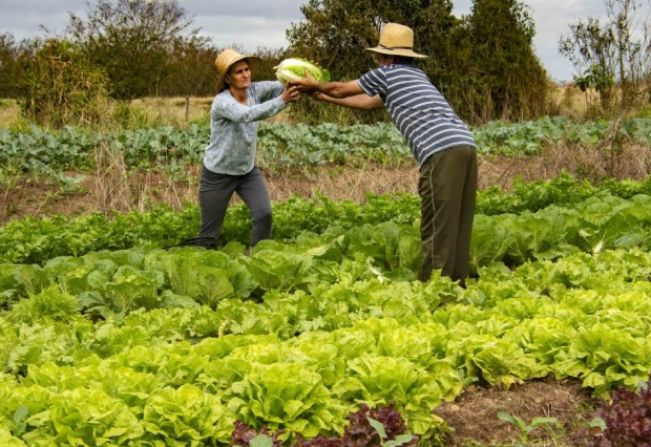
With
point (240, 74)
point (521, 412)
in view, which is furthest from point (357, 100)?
point (521, 412)

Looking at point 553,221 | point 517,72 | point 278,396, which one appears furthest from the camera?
point 517,72

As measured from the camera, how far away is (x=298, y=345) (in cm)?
476

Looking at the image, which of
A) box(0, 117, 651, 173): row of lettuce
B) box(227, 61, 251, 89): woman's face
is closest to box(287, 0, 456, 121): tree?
box(0, 117, 651, 173): row of lettuce

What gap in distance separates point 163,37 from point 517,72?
10145 millimetres

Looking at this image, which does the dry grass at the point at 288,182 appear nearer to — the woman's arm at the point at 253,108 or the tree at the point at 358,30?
the woman's arm at the point at 253,108

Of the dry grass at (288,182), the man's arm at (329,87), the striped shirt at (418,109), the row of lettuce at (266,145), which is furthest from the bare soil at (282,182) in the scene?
the striped shirt at (418,109)

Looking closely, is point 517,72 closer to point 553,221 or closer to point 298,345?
point 553,221

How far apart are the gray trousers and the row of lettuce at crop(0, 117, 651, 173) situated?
4319 millimetres

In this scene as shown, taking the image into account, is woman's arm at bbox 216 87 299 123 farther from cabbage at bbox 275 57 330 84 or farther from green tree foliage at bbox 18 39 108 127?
green tree foliage at bbox 18 39 108 127

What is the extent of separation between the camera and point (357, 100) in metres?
7.43

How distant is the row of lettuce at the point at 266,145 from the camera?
42.3 feet

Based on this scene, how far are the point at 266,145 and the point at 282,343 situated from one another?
931 centimetres

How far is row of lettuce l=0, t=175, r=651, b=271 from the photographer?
7.56 m

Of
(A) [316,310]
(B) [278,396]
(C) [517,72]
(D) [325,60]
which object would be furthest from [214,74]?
(B) [278,396]
